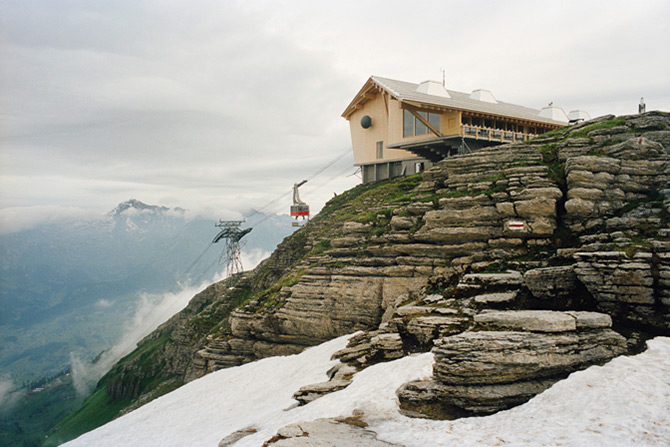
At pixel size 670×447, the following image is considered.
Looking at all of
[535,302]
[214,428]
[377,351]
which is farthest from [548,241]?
[214,428]

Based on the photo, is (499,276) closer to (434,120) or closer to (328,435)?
(328,435)

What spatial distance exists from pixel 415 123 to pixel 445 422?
146 feet

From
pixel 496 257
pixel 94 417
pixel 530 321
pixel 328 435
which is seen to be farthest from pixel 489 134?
pixel 94 417

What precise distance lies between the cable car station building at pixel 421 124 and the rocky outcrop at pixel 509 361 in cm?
3424

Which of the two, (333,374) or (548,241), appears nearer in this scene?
(333,374)

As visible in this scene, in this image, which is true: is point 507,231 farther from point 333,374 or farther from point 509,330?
point 333,374

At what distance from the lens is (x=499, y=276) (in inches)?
848

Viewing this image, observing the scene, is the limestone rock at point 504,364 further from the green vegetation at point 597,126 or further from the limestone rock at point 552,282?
the green vegetation at point 597,126

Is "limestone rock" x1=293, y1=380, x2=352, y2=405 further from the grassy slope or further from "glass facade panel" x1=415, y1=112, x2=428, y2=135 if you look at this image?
"glass facade panel" x1=415, y1=112, x2=428, y2=135

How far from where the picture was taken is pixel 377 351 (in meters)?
21.6

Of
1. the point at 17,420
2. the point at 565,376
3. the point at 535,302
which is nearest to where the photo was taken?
the point at 565,376

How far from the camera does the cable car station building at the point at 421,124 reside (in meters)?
47.9

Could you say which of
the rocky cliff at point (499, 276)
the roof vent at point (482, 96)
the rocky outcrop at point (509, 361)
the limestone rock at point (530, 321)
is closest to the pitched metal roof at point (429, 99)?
the roof vent at point (482, 96)

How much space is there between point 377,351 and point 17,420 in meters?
257
